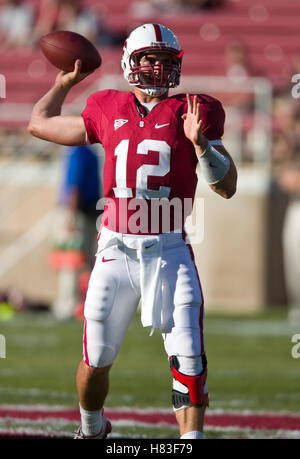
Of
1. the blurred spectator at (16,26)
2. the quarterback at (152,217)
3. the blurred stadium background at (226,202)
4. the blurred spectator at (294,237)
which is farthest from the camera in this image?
the blurred spectator at (16,26)

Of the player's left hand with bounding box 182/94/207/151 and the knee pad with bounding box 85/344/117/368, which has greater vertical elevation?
the player's left hand with bounding box 182/94/207/151

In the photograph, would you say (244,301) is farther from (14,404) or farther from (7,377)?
(14,404)

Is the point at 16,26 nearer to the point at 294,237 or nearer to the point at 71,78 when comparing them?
the point at 294,237

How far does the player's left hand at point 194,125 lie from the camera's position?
343 cm

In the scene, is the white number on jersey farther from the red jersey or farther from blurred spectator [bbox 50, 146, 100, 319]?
blurred spectator [bbox 50, 146, 100, 319]

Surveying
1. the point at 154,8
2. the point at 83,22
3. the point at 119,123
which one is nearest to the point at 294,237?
the point at 83,22

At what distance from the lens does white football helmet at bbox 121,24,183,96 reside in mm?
3665

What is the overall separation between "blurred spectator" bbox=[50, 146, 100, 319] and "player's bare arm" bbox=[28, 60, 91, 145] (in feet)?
13.7

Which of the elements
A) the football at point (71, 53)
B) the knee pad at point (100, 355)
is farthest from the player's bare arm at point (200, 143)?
the knee pad at point (100, 355)

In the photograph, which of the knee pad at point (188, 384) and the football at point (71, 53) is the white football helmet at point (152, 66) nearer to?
the football at point (71, 53)

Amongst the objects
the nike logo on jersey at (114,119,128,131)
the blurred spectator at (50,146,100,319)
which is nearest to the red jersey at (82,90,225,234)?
the nike logo on jersey at (114,119,128,131)

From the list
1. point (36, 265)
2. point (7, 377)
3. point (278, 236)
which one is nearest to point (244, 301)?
point (278, 236)
